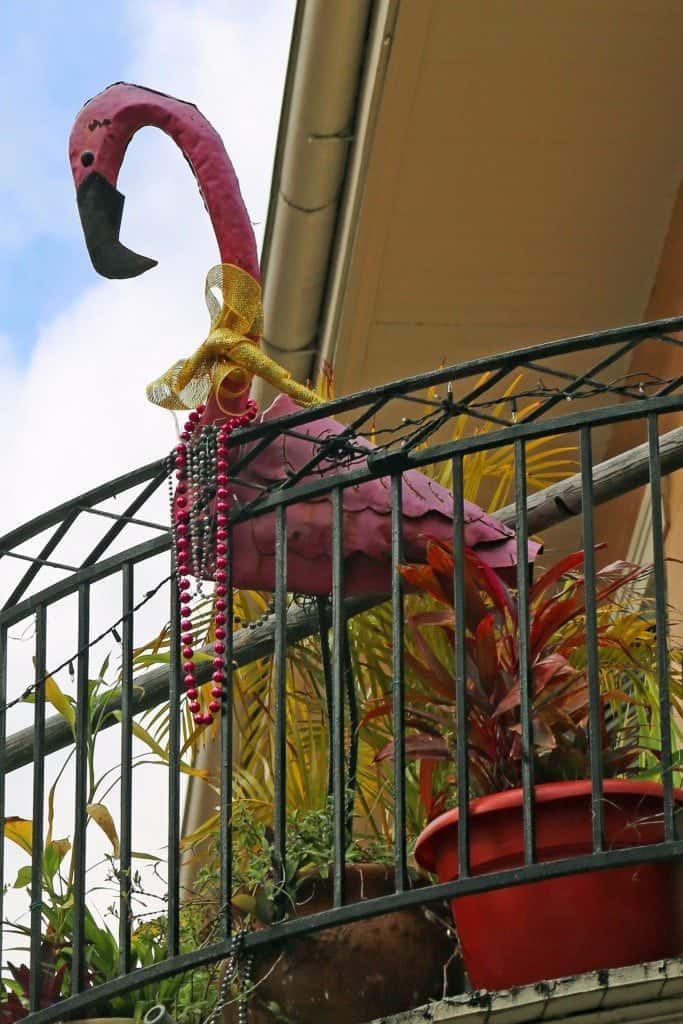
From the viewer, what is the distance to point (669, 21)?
888 cm

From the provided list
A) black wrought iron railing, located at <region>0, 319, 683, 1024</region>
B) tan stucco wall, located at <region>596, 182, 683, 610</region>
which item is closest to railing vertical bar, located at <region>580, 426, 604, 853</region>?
black wrought iron railing, located at <region>0, 319, 683, 1024</region>

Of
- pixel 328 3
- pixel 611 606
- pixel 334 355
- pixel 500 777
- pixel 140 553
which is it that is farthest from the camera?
pixel 334 355

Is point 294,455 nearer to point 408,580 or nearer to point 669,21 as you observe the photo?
point 408,580

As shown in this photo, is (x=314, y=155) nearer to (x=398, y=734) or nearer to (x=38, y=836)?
(x=38, y=836)

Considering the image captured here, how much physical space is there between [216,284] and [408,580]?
3.74ft

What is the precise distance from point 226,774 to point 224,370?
119 centimetres

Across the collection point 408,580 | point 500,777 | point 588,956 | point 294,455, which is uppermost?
point 294,455

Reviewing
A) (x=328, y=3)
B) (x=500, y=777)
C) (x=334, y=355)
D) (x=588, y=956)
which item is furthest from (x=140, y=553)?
(x=334, y=355)

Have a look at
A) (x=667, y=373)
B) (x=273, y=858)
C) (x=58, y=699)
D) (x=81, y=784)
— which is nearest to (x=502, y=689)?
(x=273, y=858)

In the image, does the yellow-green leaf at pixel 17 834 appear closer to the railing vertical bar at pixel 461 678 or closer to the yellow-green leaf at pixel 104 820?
the yellow-green leaf at pixel 104 820

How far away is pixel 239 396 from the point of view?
688cm

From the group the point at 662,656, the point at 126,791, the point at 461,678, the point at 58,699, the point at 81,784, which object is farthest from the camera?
the point at 58,699

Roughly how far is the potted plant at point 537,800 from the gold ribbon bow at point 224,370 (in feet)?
2.39

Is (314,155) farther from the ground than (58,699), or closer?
farther from the ground
